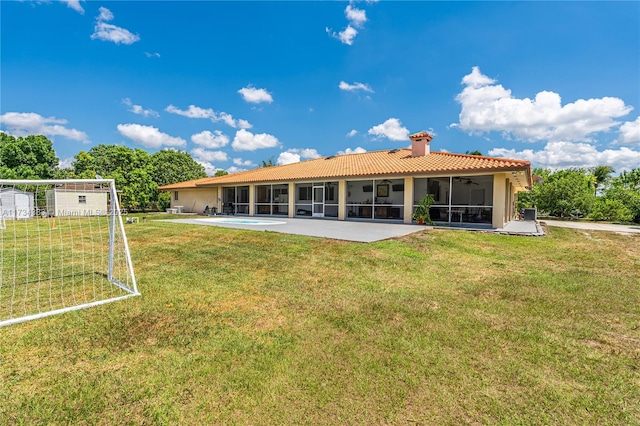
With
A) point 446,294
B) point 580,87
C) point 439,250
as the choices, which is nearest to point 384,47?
point 580,87

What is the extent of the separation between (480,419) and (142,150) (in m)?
43.5

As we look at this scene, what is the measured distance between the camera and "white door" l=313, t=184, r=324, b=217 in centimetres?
1841

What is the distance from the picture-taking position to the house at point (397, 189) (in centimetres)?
1270

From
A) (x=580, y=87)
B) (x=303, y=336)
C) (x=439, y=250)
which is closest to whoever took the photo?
(x=303, y=336)

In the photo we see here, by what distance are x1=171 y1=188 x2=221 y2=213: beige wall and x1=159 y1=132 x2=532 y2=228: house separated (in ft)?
6.53

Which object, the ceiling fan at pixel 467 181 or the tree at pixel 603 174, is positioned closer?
the ceiling fan at pixel 467 181

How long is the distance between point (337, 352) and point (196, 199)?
1056 inches

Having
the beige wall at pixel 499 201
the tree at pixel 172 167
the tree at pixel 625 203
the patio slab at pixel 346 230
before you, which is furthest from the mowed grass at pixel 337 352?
the tree at pixel 172 167

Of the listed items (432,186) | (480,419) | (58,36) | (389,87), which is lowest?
(480,419)

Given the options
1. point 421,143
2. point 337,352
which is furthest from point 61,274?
point 421,143

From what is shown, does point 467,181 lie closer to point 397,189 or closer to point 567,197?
point 397,189

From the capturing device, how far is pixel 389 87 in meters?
22.3

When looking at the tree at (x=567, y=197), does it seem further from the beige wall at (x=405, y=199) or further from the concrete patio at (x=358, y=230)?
the concrete patio at (x=358, y=230)

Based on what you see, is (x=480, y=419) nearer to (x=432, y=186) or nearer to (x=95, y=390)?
(x=95, y=390)
